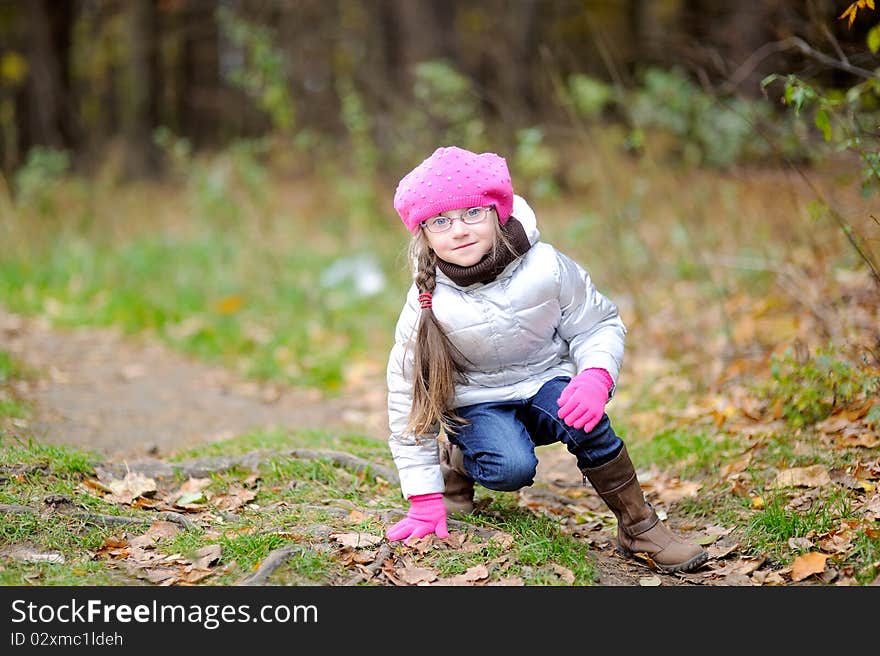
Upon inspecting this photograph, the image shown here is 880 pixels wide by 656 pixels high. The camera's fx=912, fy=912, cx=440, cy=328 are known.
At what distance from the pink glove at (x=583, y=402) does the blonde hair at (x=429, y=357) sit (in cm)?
41

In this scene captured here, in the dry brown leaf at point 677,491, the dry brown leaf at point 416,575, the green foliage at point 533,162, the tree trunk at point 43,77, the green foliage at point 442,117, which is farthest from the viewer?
the tree trunk at point 43,77

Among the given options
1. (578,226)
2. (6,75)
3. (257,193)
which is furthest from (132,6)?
(578,226)

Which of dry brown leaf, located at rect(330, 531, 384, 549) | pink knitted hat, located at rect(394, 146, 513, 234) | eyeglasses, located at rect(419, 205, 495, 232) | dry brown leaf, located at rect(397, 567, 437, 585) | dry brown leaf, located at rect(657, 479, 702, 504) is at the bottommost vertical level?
dry brown leaf, located at rect(397, 567, 437, 585)

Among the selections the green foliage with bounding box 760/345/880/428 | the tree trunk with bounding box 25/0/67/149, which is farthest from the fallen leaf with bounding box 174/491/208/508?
the tree trunk with bounding box 25/0/67/149

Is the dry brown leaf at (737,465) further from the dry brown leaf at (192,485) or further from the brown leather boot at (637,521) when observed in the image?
the dry brown leaf at (192,485)

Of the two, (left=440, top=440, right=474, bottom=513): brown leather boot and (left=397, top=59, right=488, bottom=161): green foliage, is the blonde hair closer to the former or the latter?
(left=440, top=440, right=474, bottom=513): brown leather boot

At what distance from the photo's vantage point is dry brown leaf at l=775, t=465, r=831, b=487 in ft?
12.1

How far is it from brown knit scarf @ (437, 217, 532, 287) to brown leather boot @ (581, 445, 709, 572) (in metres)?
0.77

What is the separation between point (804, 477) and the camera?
3723mm

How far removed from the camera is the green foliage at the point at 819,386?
12.9 feet

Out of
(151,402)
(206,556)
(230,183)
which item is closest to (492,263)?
(206,556)

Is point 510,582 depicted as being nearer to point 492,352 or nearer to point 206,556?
point 492,352

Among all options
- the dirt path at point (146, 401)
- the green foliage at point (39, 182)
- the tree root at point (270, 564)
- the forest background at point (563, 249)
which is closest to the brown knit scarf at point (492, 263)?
the forest background at point (563, 249)

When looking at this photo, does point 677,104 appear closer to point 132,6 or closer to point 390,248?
point 390,248
